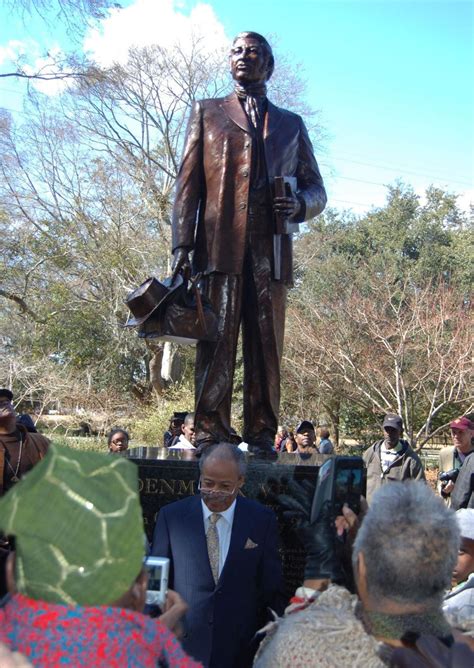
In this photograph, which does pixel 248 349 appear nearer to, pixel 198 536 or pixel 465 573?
pixel 198 536

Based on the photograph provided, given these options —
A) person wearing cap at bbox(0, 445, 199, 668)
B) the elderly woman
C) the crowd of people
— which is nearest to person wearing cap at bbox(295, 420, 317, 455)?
the crowd of people

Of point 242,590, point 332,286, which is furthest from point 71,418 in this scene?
point 242,590

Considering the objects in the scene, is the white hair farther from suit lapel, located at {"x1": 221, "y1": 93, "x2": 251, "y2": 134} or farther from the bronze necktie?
suit lapel, located at {"x1": 221, "y1": 93, "x2": 251, "y2": 134}

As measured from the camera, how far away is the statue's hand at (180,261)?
15.8 ft

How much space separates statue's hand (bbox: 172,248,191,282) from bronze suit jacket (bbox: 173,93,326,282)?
0.05m

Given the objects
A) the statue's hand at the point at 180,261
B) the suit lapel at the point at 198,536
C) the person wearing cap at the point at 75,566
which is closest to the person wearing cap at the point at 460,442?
the statue's hand at the point at 180,261

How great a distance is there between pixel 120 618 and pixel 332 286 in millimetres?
25991

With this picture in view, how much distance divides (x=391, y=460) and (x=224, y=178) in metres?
3.84

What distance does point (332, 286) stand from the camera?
27297 millimetres

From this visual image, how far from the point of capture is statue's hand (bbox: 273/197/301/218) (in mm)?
4867

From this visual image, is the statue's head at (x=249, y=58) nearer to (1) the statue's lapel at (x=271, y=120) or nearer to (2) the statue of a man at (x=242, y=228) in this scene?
(2) the statue of a man at (x=242, y=228)

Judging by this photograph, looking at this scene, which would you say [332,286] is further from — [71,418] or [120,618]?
[120,618]

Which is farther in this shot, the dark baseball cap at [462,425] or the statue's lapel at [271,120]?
the dark baseball cap at [462,425]

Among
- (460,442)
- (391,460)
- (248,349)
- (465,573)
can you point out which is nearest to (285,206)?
(248,349)
